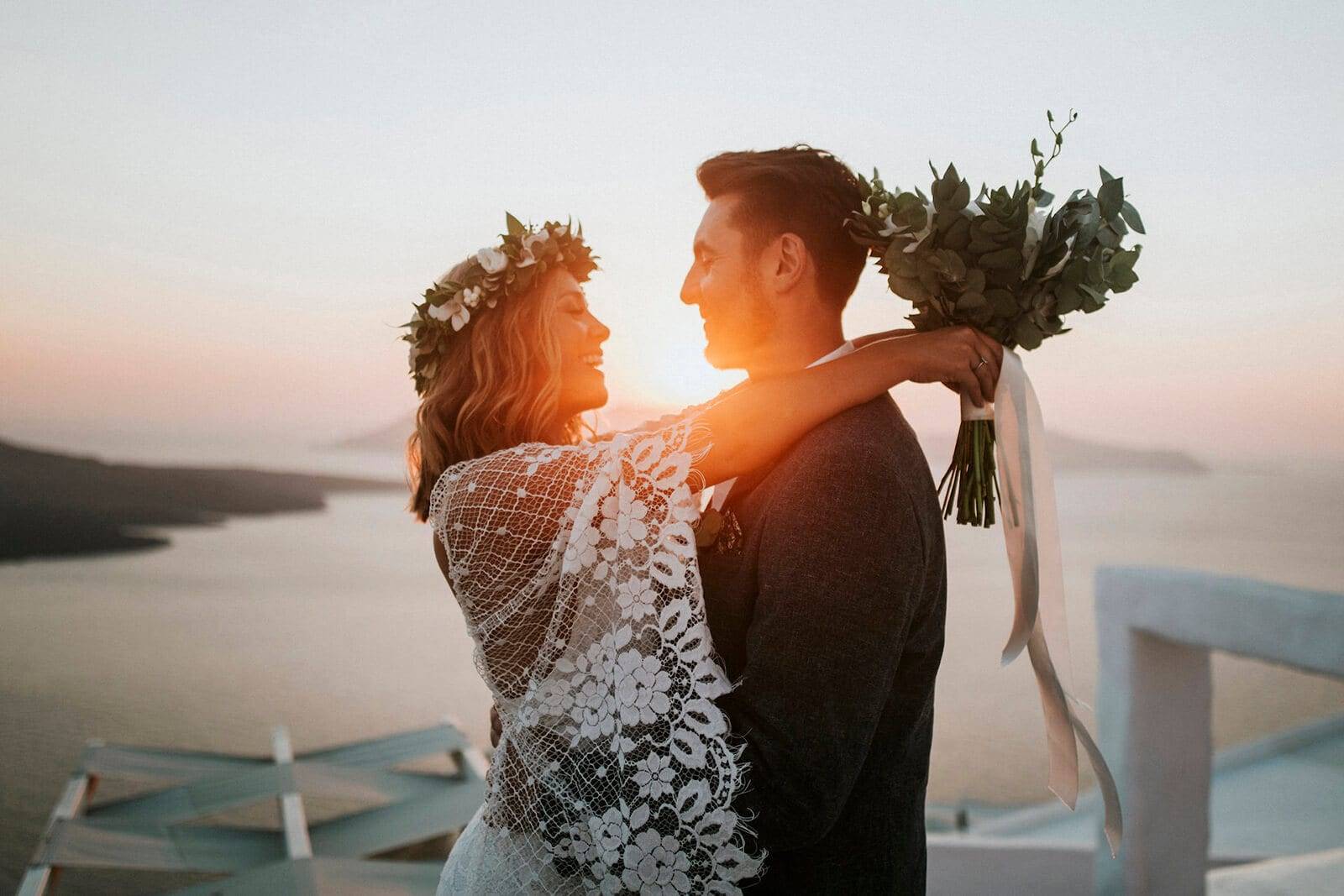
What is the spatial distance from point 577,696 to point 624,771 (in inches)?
6.5

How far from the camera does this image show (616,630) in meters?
1.64

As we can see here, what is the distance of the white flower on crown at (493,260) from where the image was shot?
2.27m

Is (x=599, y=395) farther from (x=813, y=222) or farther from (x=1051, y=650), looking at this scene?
(x=1051, y=650)

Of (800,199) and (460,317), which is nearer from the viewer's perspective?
(800,199)

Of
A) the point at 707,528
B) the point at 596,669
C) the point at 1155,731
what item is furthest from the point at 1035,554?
the point at 1155,731

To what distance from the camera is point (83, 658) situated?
46.3 feet

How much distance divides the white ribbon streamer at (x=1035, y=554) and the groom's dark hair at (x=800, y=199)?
429 millimetres

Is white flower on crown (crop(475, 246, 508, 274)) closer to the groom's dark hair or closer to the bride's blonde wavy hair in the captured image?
the bride's blonde wavy hair

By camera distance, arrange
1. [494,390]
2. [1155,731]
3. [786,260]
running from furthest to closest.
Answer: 1. [1155,731]
2. [494,390]
3. [786,260]

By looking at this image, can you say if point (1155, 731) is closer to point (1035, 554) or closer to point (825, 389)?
point (1035, 554)

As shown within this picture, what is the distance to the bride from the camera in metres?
1.56

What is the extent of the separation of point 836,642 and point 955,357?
641 millimetres

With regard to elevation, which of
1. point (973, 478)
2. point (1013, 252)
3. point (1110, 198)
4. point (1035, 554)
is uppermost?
point (1110, 198)

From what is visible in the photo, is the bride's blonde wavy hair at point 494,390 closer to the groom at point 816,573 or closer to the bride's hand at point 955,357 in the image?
the groom at point 816,573
